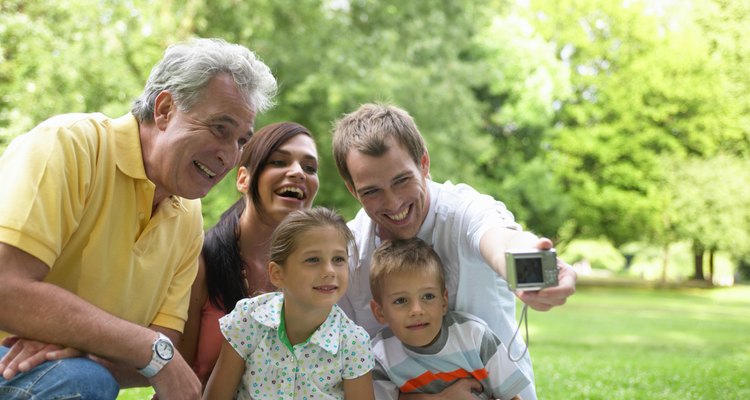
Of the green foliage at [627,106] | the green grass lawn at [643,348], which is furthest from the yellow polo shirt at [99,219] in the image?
the green foliage at [627,106]

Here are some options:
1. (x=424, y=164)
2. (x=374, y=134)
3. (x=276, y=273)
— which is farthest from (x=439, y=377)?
(x=374, y=134)

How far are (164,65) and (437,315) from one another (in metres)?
1.75

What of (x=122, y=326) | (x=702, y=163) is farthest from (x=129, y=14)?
(x=702, y=163)

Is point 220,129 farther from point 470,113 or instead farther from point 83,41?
point 470,113

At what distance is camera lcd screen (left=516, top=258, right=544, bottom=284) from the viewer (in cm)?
266

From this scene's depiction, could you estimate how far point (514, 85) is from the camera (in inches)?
1008

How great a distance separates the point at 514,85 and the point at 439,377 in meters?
23.0

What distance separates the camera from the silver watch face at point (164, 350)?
2893 mm

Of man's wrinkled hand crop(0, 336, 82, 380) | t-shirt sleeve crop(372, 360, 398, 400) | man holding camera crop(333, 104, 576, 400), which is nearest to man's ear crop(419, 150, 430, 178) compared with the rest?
man holding camera crop(333, 104, 576, 400)

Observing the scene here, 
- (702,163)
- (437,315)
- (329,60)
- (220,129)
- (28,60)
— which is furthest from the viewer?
(702,163)

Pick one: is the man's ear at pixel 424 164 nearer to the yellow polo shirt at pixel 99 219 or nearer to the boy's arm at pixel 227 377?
the yellow polo shirt at pixel 99 219

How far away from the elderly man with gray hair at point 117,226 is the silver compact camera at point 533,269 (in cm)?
136

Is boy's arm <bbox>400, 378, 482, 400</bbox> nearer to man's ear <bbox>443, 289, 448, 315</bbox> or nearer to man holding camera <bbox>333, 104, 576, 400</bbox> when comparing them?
man holding camera <bbox>333, 104, 576, 400</bbox>

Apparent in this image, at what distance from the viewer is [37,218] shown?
2715 mm
